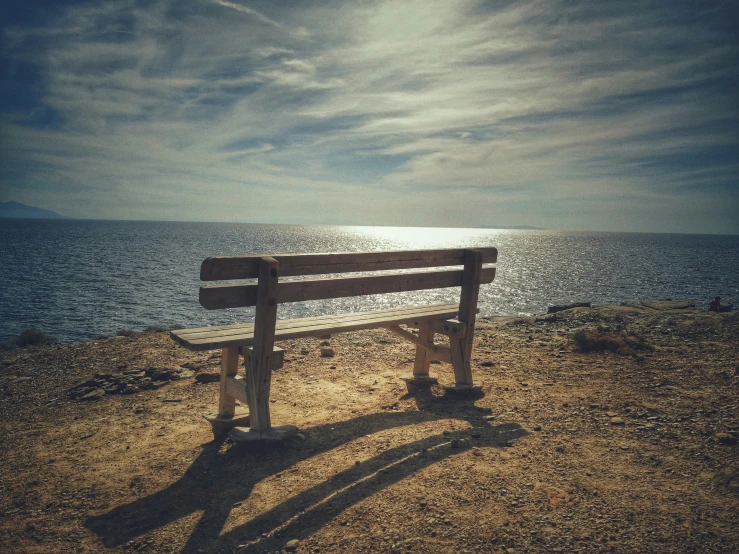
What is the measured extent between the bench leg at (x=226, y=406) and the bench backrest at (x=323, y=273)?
812 mm

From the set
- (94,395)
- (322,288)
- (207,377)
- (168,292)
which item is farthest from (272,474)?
(168,292)

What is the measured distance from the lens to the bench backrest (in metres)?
3.88

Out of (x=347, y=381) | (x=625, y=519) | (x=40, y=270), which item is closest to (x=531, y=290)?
(x=347, y=381)

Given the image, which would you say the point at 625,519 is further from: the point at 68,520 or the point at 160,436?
the point at 160,436

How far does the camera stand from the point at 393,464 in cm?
384

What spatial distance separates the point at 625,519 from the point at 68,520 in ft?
13.8

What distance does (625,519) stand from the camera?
9.81 ft

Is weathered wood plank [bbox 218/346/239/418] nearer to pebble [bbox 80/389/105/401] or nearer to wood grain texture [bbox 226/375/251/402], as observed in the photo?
wood grain texture [bbox 226/375/251/402]

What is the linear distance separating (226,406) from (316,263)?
6.65ft

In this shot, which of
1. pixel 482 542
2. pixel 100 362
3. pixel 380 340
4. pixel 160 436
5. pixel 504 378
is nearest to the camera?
pixel 482 542

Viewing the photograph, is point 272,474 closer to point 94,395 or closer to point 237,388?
point 237,388

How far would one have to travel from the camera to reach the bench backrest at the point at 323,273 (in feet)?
12.7

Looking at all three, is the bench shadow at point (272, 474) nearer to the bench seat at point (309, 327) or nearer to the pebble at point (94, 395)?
the bench seat at point (309, 327)

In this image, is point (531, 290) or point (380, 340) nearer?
point (380, 340)
